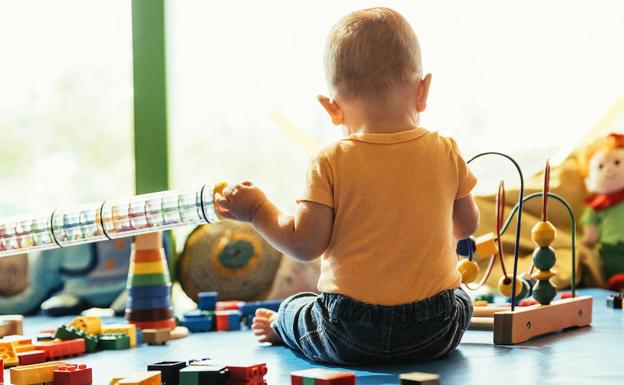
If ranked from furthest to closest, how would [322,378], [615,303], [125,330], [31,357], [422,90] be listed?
[615,303] < [125,330] < [31,357] < [422,90] < [322,378]

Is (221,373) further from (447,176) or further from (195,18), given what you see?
(195,18)

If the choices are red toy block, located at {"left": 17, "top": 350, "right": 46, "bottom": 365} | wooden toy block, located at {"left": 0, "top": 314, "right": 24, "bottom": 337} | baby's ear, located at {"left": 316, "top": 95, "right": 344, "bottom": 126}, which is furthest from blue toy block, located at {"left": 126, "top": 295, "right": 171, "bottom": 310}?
baby's ear, located at {"left": 316, "top": 95, "right": 344, "bottom": 126}

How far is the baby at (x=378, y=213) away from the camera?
1.11 m

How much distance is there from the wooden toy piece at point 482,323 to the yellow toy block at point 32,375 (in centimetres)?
72

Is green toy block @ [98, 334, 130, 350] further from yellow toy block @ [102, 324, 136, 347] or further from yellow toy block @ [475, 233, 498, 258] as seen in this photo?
yellow toy block @ [475, 233, 498, 258]

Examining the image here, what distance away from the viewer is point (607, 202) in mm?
2277

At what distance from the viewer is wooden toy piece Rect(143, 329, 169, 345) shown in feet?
5.05

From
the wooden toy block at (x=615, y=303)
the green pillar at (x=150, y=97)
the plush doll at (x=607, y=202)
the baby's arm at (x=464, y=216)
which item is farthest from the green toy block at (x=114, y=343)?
the plush doll at (x=607, y=202)

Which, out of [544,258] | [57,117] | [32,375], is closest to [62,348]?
[32,375]

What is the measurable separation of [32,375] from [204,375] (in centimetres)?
26

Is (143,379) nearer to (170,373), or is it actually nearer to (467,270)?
(170,373)

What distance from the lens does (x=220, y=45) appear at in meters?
2.64

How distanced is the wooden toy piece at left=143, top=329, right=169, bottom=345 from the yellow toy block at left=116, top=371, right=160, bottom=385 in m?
0.56

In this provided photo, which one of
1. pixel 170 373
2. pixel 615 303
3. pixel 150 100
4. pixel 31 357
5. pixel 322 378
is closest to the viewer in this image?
pixel 322 378
